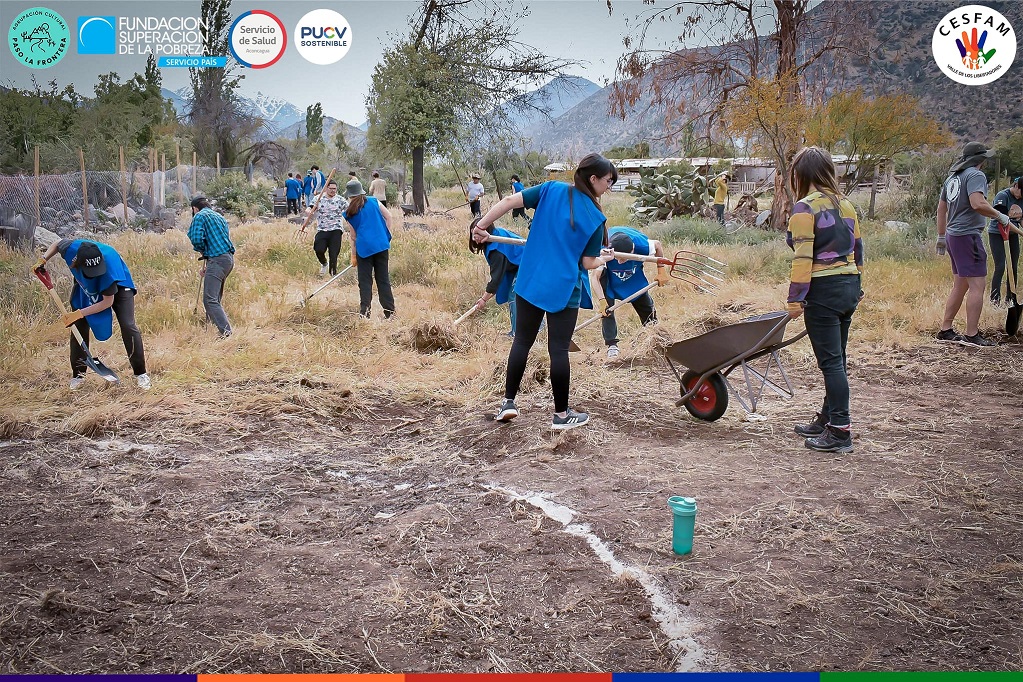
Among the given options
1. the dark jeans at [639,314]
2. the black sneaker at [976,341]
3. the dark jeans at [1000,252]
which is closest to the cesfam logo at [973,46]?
the dark jeans at [1000,252]

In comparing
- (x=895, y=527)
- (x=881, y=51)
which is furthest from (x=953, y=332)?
(x=881, y=51)

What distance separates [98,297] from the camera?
19.1 ft

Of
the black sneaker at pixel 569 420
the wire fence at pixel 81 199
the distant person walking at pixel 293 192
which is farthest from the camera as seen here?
the distant person walking at pixel 293 192

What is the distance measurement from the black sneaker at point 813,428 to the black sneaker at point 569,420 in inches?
47.4

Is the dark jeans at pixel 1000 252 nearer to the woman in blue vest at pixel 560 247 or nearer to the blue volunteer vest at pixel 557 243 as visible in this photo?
the woman in blue vest at pixel 560 247

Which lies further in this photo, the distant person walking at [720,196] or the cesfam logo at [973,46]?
the distant person walking at [720,196]

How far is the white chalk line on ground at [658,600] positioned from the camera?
2.61 metres

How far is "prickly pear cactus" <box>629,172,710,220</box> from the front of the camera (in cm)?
1797

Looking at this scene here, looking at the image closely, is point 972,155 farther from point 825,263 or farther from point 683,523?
point 683,523

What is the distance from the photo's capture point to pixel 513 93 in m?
20.3

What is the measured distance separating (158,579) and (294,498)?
98 cm

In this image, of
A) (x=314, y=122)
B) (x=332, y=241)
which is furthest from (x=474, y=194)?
(x=314, y=122)

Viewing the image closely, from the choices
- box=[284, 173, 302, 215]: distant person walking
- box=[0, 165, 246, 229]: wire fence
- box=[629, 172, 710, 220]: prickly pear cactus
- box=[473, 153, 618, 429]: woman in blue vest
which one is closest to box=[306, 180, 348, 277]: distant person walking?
box=[0, 165, 246, 229]: wire fence

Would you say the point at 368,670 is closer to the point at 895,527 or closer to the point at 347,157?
the point at 895,527
